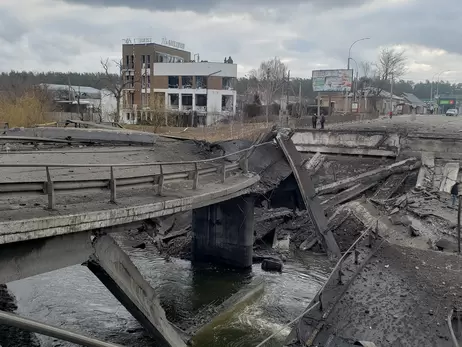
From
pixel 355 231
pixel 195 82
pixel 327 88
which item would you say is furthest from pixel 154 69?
pixel 355 231

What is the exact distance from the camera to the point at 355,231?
735 inches

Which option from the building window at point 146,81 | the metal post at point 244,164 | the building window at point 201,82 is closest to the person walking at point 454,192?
the metal post at point 244,164

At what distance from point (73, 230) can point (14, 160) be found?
178 inches

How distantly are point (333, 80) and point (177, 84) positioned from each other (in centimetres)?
2159

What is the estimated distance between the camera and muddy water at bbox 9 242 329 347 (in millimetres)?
12477

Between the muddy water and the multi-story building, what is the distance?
41153mm

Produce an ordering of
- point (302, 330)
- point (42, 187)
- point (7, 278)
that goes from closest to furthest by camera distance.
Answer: point (7, 278)
point (42, 187)
point (302, 330)

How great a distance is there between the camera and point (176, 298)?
15141mm

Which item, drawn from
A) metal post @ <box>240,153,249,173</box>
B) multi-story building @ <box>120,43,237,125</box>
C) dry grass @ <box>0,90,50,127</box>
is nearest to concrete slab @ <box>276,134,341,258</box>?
metal post @ <box>240,153,249,173</box>

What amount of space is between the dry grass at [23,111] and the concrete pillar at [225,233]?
22953mm

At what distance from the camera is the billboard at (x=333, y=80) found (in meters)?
54.2

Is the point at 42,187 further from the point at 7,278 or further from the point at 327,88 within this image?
the point at 327,88

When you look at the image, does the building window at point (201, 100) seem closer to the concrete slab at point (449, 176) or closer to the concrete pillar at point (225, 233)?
the concrete slab at point (449, 176)

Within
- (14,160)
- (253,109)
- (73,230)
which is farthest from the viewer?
(253,109)
